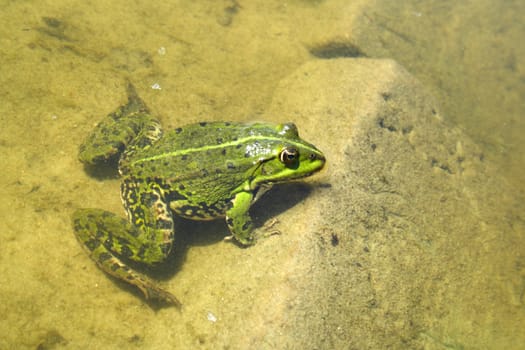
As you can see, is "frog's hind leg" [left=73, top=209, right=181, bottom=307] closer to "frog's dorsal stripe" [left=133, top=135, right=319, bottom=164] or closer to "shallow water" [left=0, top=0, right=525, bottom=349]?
"shallow water" [left=0, top=0, right=525, bottom=349]

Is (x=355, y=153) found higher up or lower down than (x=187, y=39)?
higher up

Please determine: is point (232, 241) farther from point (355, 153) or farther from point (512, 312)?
point (512, 312)

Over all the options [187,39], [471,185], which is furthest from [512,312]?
[187,39]

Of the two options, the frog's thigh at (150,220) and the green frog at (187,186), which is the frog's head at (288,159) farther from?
the frog's thigh at (150,220)

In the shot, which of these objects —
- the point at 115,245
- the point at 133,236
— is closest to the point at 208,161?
the point at 133,236

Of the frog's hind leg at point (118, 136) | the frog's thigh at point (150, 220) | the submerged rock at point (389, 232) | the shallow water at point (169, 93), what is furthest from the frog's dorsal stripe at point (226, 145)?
the shallow water at point (169, 93)

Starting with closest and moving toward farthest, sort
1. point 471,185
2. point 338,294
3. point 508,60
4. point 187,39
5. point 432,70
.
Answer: point 338,294
point 471,185
point 187,39
point 432,70
point 508,60

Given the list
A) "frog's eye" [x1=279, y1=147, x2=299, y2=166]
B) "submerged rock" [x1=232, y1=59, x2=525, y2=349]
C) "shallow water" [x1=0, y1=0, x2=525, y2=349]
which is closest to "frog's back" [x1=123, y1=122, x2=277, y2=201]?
"frog's eye" [x1=279, y1=147, x2=299, y2=166]

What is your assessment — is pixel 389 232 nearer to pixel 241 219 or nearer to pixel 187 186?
pixel 241 219
